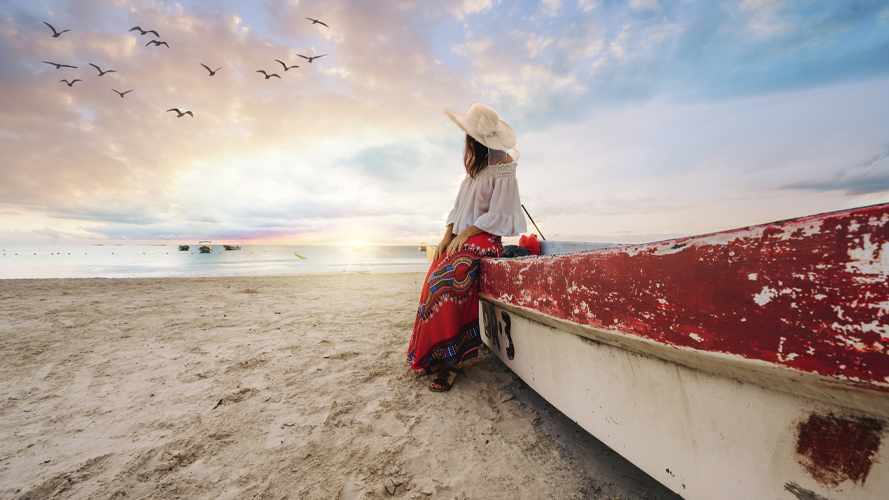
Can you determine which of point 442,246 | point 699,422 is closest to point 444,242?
point 442,246

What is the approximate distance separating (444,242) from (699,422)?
1.95 m

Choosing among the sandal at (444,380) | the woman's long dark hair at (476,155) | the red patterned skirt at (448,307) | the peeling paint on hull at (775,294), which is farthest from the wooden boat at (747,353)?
the woman's long dark hair at (476,155)

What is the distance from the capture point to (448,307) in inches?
85.2

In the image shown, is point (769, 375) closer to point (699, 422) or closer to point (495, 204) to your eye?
point (699, 422)

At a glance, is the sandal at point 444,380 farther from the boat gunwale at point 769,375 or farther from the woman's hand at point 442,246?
the boat gunwale at point 769,375

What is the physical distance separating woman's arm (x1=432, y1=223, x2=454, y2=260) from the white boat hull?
127 centimetres

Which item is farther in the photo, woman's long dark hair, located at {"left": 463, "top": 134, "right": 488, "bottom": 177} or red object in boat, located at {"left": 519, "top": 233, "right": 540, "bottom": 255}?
red object in boat, located at {"left": 519, "top": 233, "right": 540, "bottom": 255}

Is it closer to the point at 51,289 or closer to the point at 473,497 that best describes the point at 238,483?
the point at 473,497

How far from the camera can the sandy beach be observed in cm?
132

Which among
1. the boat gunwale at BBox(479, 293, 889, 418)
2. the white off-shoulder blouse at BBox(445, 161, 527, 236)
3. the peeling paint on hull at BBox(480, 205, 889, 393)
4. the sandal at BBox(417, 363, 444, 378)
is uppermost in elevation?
the white off-shoulder blouse at BBox(445, 161, 527, 236)

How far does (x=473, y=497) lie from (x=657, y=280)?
1129 millimetres

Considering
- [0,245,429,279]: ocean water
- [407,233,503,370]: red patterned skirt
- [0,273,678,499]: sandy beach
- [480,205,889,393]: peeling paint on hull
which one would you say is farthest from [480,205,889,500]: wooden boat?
[0,245,429,279]: ocean water

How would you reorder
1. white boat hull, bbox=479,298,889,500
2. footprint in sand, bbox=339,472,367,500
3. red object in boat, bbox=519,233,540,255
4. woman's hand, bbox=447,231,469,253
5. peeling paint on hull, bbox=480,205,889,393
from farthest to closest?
red object in boat, bbox=519,233,540,255, woman's hand, bbox=447,231,469,253, footprint in sand, bbox=339,472,367,500, white boat hull, bbox=479,298,889,500, peeling paint on hull, bbox=480,205,889,393

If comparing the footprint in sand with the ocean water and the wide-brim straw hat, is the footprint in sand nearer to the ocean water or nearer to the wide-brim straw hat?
the wide-brim straw hat
